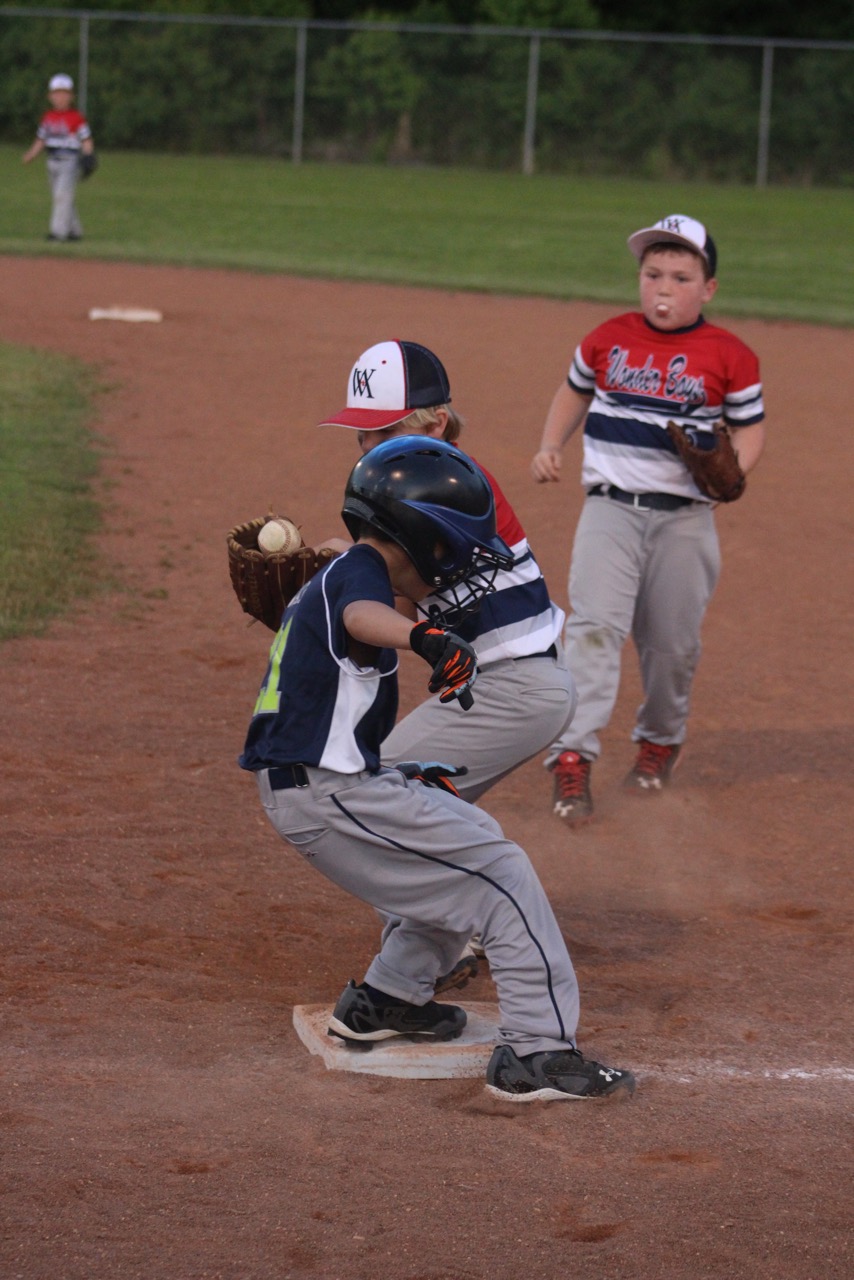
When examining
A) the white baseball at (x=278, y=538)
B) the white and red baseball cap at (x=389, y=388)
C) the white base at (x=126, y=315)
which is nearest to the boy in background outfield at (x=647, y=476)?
the white and red baseball cap at (x=389, y=388)

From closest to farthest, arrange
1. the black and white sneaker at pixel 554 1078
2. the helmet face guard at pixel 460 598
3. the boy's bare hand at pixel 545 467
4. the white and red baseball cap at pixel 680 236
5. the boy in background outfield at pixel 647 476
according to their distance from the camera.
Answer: the black and white sneaker at pixel 554 1078 → the helmet face guard at pixel 460 598 → the white and red baseball cap at pixel 680 236 → the boy in background outfield at pixel 647 476 → the boy's bare hand at pixel 545 467

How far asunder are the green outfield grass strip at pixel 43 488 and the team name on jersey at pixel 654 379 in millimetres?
3125

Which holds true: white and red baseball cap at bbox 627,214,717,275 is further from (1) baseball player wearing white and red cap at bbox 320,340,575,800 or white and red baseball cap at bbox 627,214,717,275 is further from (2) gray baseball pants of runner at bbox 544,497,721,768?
(1) baseball player wearing white and red cap at bbox 320,340,575,800

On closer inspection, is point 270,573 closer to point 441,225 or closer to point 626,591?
point 626,591

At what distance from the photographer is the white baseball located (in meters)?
4.02

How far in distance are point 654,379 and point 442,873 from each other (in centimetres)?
247

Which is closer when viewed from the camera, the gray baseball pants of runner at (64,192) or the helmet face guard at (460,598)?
the helmet face guard at (460,598)

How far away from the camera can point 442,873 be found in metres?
3.66

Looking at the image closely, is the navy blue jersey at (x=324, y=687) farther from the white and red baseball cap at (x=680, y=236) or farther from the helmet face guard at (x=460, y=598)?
the white and red baseball cap at (x=680, y=236)

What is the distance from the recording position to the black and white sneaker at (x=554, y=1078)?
3.67 metres

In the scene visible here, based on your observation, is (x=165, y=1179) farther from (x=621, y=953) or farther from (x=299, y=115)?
(x=299, y=115)

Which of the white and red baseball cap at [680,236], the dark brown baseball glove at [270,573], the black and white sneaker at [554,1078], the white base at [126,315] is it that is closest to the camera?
the black and white sneaker at [554,1078]

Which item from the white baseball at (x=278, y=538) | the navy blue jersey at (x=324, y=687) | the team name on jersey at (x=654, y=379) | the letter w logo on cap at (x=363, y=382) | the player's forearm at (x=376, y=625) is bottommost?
the navy blue jersey at (x=324, y=687)

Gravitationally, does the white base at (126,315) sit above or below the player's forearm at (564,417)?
below
